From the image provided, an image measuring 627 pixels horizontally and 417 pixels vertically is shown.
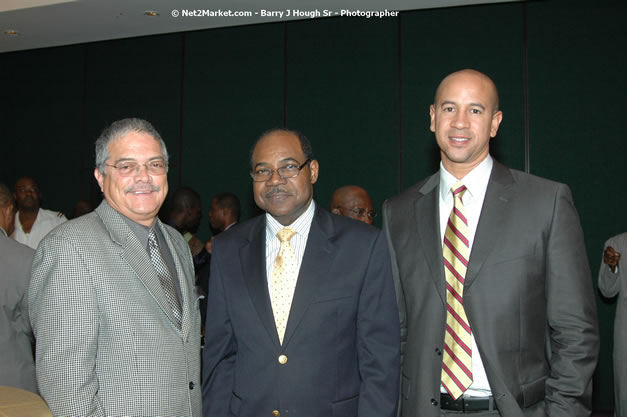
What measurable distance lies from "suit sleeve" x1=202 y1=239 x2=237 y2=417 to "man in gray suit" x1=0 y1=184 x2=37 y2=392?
1.17 m

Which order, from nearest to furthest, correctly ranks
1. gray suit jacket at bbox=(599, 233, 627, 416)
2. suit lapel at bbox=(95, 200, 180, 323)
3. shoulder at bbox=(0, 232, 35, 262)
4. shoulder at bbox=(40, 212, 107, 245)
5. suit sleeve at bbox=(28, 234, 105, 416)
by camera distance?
1. suit sleeve at bbox=(28, 234, 105, 416)
2. shoulder at bbox=(40, 212, 107, 245)
3. suit lapel at bbox=(95, 200, 180, 323)
4. shoulder at bbox=(0, 232, 35, 262)
5. gray suit jacket at bbox=(599, 233, 627, 416)

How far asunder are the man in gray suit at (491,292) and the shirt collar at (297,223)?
0.41 metres

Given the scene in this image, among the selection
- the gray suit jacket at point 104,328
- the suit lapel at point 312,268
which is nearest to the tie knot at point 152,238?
the gray suit jacket at point 104,328

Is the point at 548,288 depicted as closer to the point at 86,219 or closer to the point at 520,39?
the point at 86,219

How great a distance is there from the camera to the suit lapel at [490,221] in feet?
6.53

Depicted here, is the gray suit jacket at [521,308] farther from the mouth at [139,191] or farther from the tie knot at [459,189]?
the mouth at [139,191]

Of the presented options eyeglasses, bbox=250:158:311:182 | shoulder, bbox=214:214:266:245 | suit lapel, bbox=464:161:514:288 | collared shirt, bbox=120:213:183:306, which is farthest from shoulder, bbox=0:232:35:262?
suit lapel, bbox=464:161:514:288

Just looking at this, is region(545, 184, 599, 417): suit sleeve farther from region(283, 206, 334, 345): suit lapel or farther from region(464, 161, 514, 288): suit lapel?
region(283, 206, 334, 345): suit lapel

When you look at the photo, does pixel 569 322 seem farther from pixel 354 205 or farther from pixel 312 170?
pixel 354 205

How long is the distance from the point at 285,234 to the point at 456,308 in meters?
0.69

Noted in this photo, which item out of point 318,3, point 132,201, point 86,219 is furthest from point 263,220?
point 318,3

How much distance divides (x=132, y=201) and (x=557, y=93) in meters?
4.94

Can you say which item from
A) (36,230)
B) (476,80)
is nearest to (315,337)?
(476,80)

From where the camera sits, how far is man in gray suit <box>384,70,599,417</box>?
1.92m
